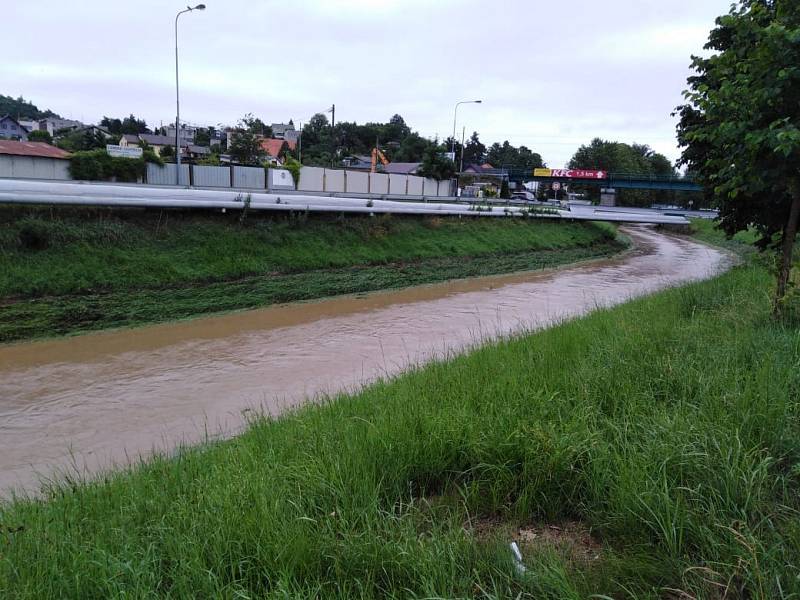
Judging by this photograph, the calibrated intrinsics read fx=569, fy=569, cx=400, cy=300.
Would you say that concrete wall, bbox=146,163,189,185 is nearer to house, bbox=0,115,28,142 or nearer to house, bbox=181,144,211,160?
house, bbox=181,144,211,160

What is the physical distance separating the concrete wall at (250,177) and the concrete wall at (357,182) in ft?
21.2

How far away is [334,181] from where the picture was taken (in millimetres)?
39062

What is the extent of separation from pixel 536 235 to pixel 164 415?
2437 cm

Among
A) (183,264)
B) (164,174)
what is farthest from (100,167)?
(183,264)

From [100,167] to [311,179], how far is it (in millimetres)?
13130

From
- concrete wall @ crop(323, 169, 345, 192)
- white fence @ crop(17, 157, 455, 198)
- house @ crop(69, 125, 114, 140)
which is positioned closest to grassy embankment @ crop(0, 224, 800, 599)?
white fence @ crop(17, 157, 455, 198)

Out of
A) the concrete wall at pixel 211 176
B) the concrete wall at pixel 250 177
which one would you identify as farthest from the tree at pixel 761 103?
the concrete wall at pixel 250 177

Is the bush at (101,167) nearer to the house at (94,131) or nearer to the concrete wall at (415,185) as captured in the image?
the concrete wall at (415,185)

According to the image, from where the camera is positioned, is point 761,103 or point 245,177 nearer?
point 761,103

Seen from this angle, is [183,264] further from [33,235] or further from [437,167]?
[437,167]

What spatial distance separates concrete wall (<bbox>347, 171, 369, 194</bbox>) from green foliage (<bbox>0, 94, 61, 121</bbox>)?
14493 centimetres

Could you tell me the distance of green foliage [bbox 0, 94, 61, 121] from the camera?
149m

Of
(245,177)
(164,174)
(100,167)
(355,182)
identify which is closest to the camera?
(100,167)

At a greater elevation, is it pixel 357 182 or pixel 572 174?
pixel 572 174
